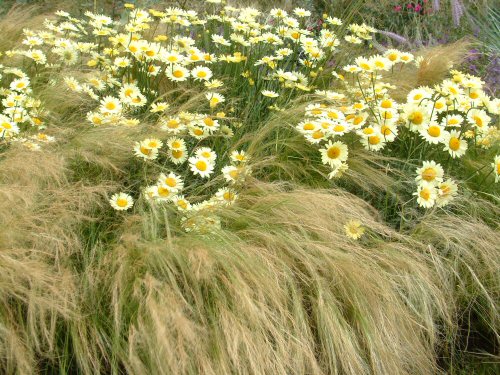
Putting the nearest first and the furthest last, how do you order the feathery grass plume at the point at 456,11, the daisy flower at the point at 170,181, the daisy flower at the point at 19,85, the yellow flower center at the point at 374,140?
the daisy flower at the point at 170,181, the yellow flower center at the point at 374,140, the daisy flower at the point at 19,85, the feathery grass plume at the point at 456,11

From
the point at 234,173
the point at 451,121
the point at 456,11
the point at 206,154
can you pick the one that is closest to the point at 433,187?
the point at 451,121

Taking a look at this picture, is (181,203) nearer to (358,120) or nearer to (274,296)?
(274,296)

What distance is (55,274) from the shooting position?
74.5 inches

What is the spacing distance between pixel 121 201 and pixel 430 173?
1091mm

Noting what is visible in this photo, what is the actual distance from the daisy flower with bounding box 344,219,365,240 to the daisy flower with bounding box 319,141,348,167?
10.8 inches

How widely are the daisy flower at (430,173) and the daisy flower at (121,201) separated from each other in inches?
39.8

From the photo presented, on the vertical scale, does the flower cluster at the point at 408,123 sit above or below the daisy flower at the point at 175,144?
above

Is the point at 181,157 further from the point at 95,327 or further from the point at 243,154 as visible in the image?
the point at 95,327

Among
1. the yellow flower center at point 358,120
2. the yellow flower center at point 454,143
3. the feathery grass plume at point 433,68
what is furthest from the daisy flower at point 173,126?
the feathery grass plume at point 433,68

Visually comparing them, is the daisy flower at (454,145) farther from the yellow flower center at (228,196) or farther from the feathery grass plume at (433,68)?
the feathery grass plume at (433,68)

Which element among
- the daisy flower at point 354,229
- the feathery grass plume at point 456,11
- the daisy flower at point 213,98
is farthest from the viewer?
the feathery grass plume at point 456,11

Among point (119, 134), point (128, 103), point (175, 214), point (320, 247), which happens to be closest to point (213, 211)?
→ point (175, 214)

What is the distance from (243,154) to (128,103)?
57 centimetres

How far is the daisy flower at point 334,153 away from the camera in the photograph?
2.38 m
